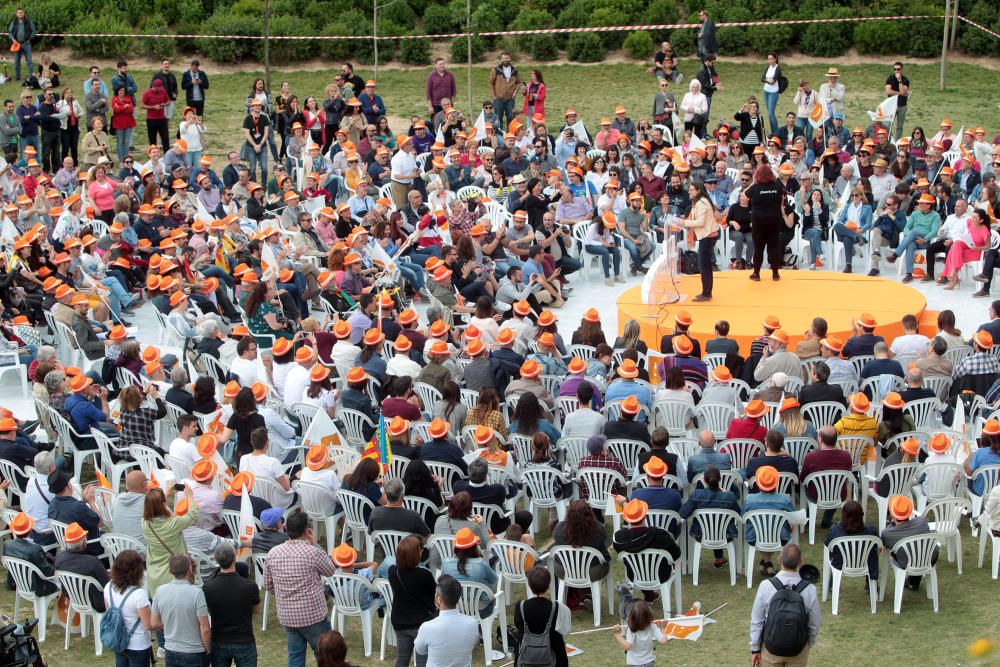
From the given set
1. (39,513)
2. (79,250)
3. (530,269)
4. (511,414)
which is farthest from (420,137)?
(39,513)

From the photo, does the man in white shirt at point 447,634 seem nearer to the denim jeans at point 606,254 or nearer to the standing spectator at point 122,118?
the denim jeans at point 606,254

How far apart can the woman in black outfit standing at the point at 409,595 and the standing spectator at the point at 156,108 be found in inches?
615

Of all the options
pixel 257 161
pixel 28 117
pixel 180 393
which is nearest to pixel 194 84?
pixel 257 161

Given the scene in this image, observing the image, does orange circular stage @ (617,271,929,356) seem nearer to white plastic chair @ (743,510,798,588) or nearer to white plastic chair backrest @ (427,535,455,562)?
white plastic chair @ (743,510,798,588)

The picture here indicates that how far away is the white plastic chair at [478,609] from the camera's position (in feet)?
31.7

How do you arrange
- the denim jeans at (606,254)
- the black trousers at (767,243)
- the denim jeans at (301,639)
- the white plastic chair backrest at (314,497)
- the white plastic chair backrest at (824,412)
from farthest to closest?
the denim jeans at (606,254) < the black trousers at (767,243) < the white plastic chair backrest at (824,412) < the white plastic chair backrest at (314,497) < the denim jeans at (301,639)

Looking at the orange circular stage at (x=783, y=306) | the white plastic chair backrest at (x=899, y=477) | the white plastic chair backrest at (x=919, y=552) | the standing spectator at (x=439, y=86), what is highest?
the standing spectator at (x=439, y=86)

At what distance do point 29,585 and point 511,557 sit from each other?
3.49 meters

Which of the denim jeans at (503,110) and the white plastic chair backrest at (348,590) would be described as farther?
the denim jeans at (503,110)

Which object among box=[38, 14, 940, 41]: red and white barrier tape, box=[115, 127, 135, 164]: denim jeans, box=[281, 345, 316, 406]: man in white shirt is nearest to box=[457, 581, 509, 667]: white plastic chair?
box=[281, 345, 316, 406]: man in white shirt

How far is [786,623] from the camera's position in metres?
8.66

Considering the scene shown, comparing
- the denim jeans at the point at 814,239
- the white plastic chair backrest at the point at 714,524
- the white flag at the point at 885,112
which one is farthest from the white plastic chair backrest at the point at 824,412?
the white flag at the point at 885,112

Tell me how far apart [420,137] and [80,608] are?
13.2 metres

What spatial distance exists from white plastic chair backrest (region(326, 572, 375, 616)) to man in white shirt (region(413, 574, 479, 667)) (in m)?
1.40
